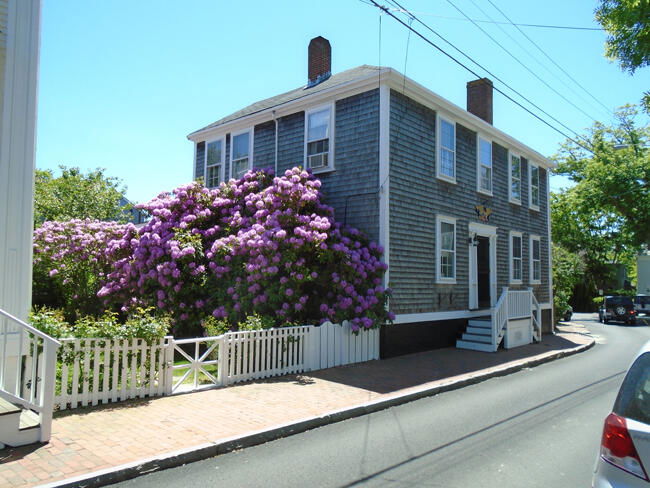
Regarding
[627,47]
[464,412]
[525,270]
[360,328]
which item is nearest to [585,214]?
[525,270]

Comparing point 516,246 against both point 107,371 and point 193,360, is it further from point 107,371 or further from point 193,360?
point 107,371

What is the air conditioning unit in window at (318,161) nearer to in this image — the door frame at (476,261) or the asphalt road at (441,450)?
the door frame at (476,261)

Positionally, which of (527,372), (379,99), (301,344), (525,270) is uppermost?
(379,99)

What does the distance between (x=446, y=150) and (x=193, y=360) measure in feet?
33.0

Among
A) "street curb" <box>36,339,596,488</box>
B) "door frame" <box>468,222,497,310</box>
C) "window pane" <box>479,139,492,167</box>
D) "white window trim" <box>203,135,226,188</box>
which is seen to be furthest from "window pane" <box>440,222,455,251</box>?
"white window trim" <box>203,135,226,188</box>

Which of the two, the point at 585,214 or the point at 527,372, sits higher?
the point at 585,214

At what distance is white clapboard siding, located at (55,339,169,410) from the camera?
6641 mm

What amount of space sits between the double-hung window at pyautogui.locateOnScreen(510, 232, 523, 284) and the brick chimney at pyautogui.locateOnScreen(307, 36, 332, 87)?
29.7 ft

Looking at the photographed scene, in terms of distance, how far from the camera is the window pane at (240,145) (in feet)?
53.5

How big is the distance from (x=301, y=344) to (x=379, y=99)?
6669 mm

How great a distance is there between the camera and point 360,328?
10.9m

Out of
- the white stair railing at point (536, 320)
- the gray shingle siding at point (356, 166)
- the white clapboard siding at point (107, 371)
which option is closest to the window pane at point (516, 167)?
the white stair railing at point (536, 320)

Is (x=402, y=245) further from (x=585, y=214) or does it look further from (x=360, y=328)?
(x=585, y=214)

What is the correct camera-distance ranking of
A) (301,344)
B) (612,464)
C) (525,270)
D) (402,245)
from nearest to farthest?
(612,464)
(301,344)
(402,245)
(525,270)
